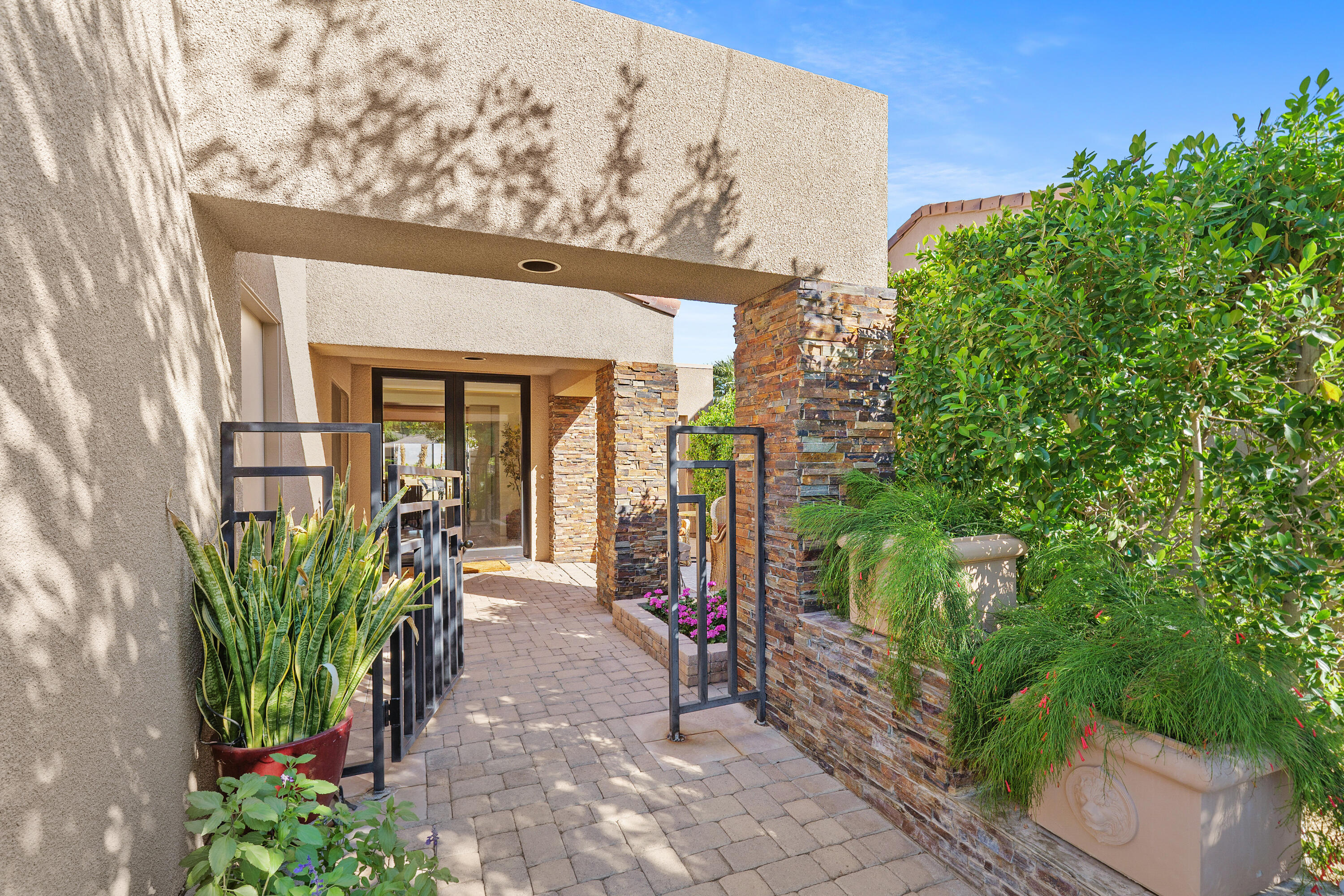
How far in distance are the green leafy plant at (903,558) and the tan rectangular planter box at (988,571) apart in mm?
54

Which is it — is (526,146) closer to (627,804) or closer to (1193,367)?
(1193,367)

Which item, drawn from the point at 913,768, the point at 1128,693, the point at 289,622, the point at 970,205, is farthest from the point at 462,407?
the point at 1128,693

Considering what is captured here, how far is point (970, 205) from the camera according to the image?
23.2 feet

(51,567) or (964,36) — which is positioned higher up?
(964,36)

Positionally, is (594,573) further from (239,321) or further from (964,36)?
(964,36)

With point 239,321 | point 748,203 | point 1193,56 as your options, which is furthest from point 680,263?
point 1193,56

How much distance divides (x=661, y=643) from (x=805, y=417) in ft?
7.92

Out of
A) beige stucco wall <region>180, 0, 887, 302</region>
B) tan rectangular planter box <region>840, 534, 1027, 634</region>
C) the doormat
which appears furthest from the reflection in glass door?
tan rectangular planter box <region>840, 534, 1027, 634</region>

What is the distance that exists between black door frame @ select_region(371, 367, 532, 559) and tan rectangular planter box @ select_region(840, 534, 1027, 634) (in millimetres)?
7242

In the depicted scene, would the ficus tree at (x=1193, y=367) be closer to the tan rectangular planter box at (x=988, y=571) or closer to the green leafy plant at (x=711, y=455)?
the tan rectangular planter box at (x=988, y=571)

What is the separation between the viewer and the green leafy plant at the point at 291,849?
151 cm

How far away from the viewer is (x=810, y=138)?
363 cm

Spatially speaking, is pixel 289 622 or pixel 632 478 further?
pixel 632 478

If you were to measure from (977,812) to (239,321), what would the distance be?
4.01 meters
